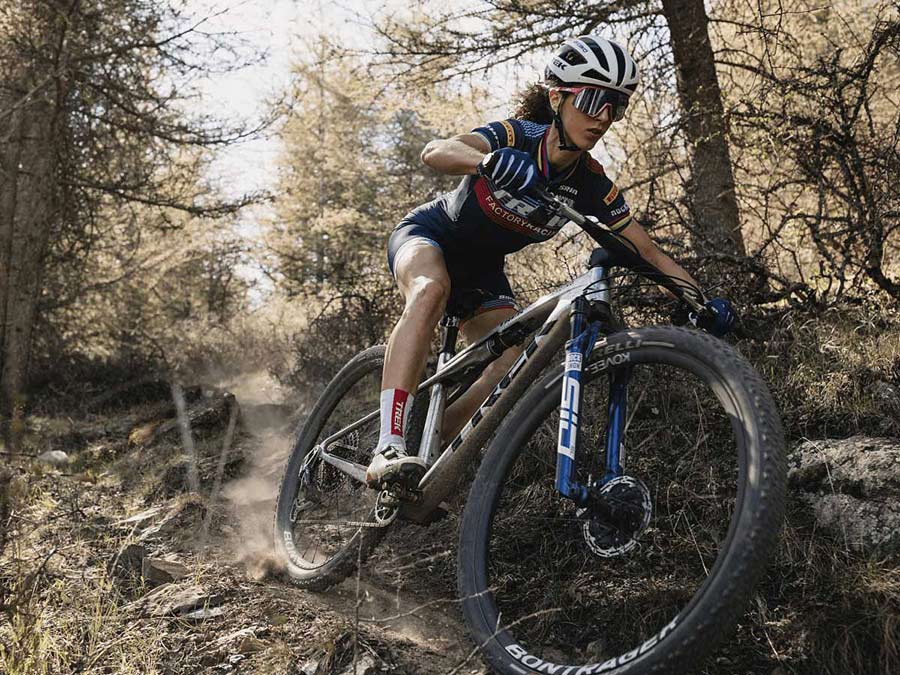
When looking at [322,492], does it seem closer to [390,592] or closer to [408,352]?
[390,592]

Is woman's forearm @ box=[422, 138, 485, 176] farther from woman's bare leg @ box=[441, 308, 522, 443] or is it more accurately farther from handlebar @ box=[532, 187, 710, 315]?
woman's bare leg @ box=[441, 308, 522, 443]

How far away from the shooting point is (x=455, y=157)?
2951 millimetres

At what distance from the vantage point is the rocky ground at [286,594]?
2.48 meters

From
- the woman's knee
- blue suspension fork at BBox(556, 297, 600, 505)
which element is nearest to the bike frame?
blue suspension fork at BBox(556, 297, 600, 505)

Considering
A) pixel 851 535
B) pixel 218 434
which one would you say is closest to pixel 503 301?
pixel 851 535

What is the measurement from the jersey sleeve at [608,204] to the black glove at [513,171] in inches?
28.2

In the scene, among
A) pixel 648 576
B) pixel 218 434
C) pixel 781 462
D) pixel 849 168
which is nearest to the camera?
pixel 781 462

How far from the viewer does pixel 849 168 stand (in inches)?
164

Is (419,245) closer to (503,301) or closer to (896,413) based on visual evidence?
(503,301)

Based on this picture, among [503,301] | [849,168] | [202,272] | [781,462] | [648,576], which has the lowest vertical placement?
[648,576]

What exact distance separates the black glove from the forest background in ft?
5.72

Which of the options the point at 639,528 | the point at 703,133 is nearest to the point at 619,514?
the point at 639,528

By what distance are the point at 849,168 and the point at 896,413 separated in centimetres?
164

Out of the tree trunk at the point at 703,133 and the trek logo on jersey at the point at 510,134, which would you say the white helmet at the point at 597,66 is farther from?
the tree trunk at the point at 703,133
